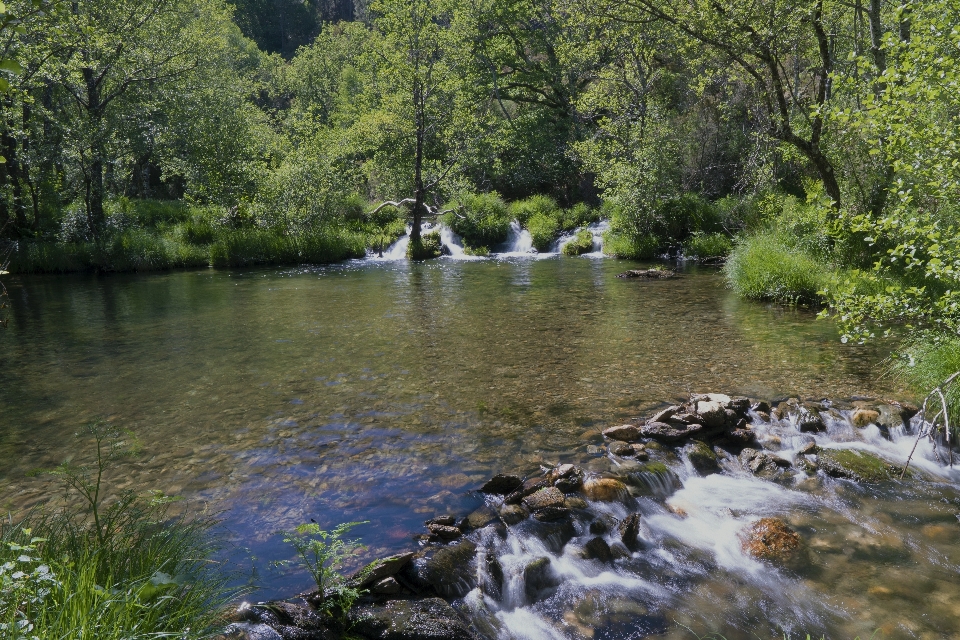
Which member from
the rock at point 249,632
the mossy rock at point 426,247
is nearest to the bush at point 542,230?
the mossy rock at point 426,247

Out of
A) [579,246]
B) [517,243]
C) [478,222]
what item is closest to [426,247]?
[478,222]

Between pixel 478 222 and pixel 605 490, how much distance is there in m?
24.3

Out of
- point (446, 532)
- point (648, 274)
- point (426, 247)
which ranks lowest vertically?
point (446, 532)

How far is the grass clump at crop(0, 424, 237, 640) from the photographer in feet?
8.04

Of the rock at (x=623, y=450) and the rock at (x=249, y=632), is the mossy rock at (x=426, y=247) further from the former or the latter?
the rock at (x=249, y=632)

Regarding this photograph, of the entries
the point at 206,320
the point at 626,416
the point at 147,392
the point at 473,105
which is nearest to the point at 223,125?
the point at 473,105

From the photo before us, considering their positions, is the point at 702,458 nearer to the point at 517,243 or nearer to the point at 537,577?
the point at 537,577

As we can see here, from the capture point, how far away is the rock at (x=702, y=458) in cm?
621

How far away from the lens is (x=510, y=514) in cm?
510

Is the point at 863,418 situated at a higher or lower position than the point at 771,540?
higher

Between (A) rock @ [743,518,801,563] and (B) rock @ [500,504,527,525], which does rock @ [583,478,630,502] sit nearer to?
(B) rock @ [500,504,527,525]

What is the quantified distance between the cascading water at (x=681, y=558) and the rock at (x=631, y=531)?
0.08 feet

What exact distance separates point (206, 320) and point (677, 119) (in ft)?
70.6

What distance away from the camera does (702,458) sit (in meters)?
6.28
